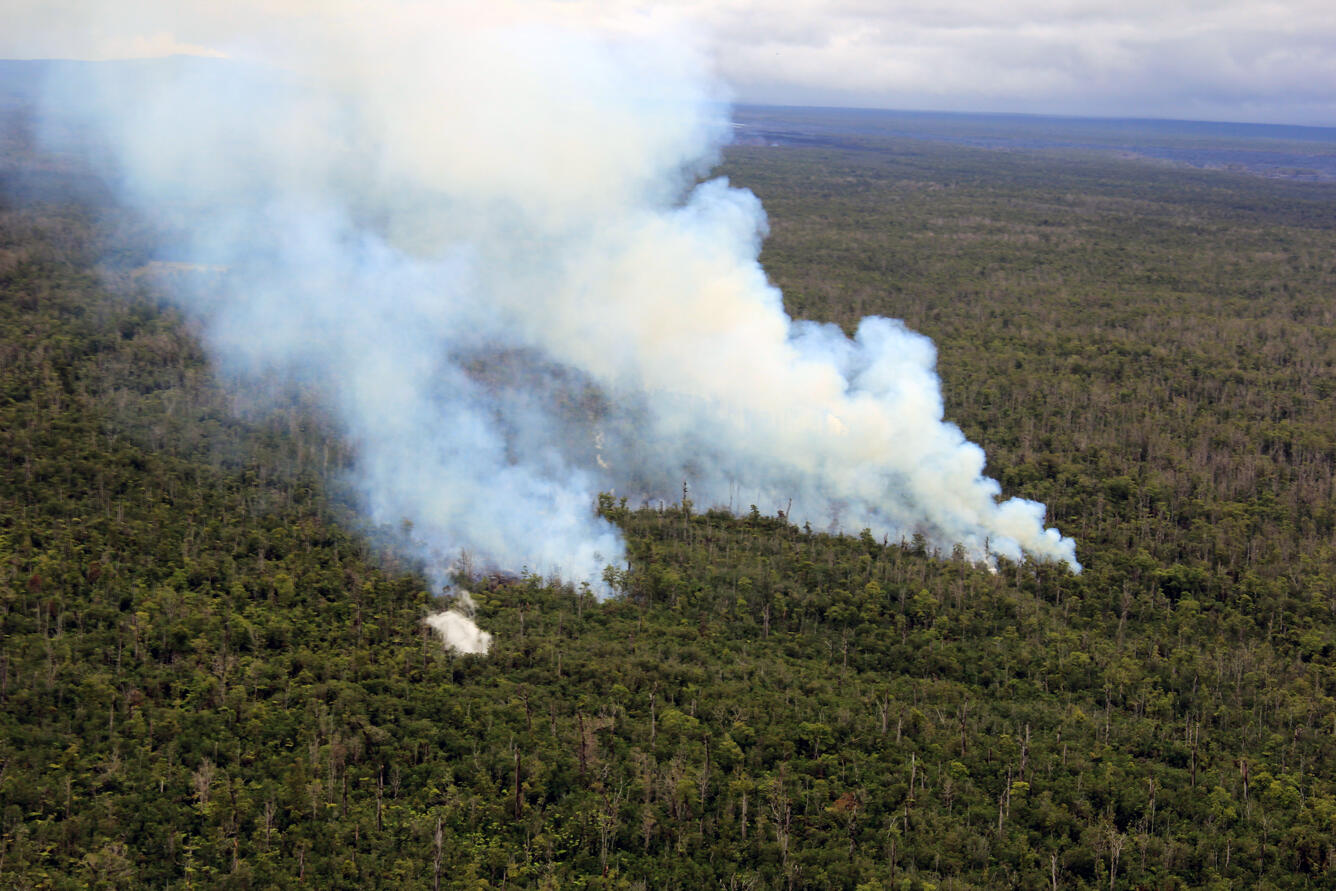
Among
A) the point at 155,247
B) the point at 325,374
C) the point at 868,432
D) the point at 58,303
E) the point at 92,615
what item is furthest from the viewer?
the point at 155,247

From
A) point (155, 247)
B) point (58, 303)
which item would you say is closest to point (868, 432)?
point (58, 303)

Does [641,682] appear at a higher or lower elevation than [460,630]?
lower

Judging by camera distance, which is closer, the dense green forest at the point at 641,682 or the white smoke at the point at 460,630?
the dense green forest at the point at 641,682

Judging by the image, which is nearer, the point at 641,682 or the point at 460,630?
the point at 641,682

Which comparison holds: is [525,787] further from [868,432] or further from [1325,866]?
[868,432]
